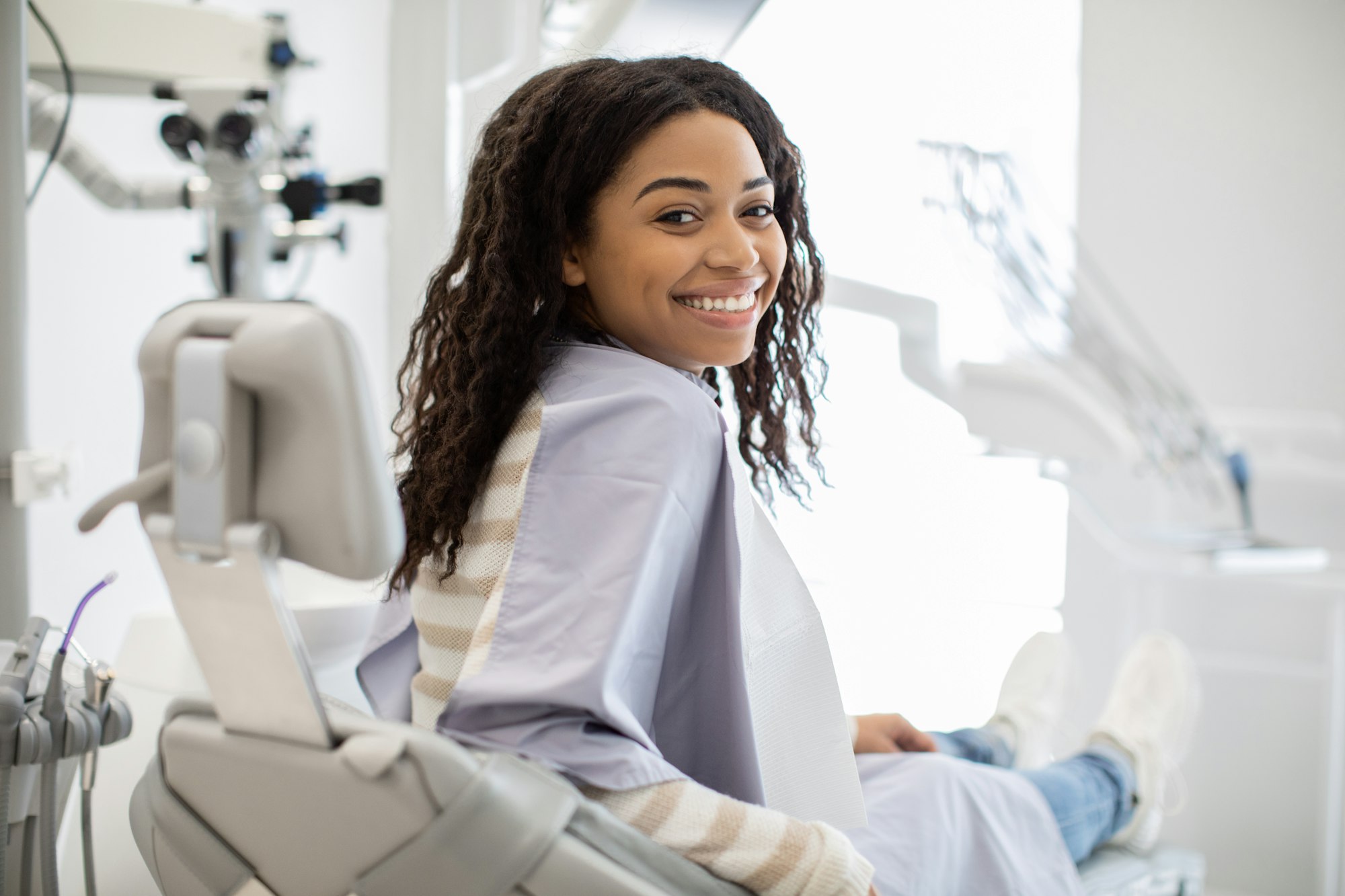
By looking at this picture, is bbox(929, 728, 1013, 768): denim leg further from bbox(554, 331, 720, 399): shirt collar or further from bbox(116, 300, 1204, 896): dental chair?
bbox(116, 300, 1204, 896): dental chair

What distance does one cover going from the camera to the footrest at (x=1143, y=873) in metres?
1.37

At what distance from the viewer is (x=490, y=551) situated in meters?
0.83

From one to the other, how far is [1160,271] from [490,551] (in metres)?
2.15

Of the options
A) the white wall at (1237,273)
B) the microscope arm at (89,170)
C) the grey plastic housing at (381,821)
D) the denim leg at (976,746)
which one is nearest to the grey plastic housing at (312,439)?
the grey plastic housing at (381,821)

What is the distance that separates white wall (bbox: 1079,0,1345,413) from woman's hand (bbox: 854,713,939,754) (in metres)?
1.52

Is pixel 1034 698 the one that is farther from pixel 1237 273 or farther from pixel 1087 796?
pixel 1237 273

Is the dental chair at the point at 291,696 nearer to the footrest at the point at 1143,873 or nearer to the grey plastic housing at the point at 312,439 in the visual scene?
the grey plastic housing at the point at 312,439

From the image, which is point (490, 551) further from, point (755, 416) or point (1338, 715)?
point (1338, 715)

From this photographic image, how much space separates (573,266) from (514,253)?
6cm

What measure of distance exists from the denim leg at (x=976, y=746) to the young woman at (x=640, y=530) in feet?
1.15

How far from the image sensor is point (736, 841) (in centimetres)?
73

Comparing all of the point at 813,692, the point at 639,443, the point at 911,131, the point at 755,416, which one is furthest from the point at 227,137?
the point at 911,131

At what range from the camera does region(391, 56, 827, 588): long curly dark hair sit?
88 centimetres

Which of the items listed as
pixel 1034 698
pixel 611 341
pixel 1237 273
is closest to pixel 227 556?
pixel 611 341
